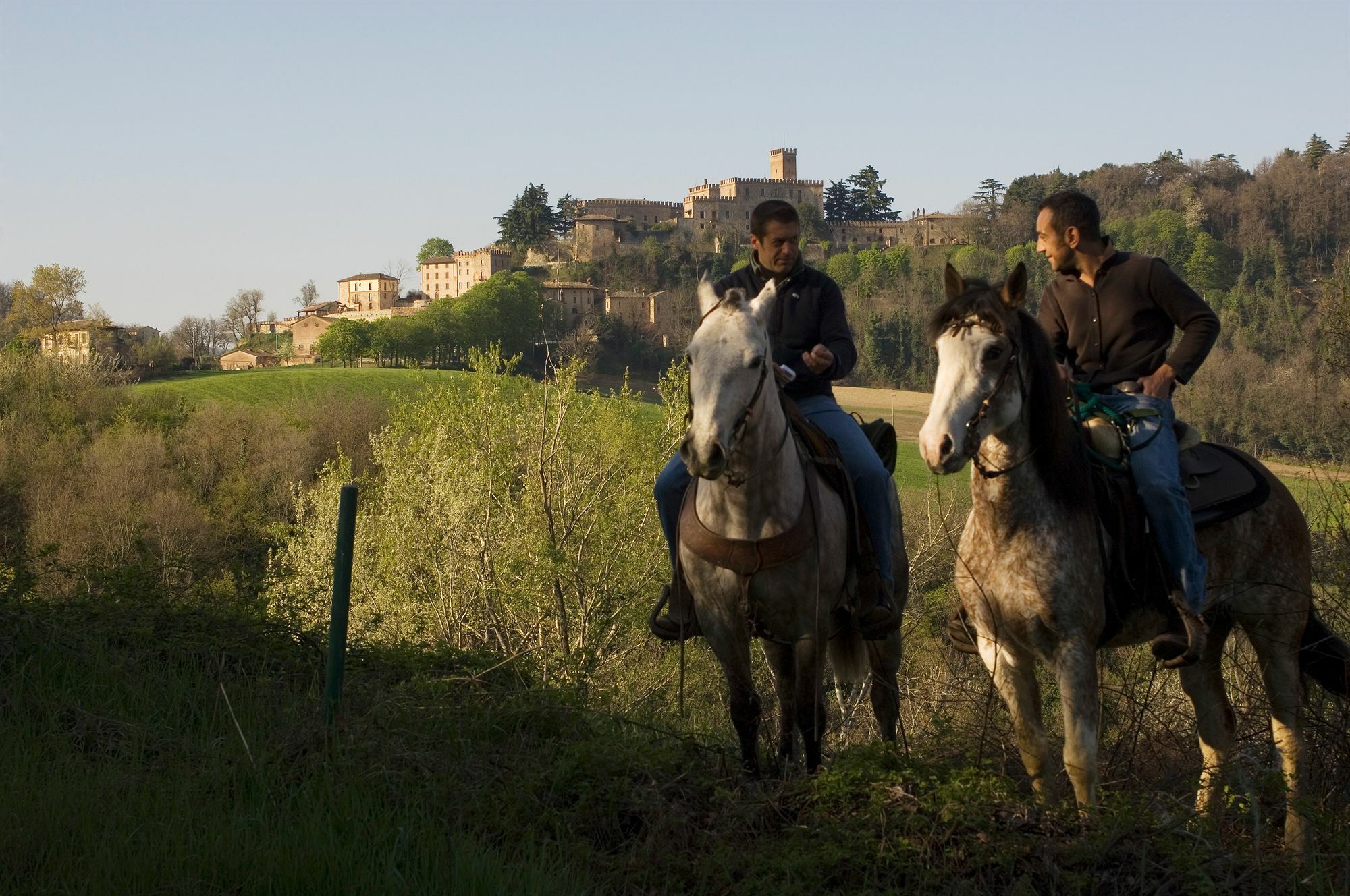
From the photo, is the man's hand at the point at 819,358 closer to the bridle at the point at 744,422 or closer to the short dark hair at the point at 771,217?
the bridle at the point at 744,422

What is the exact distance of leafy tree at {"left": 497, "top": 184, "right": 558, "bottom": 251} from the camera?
17250cm

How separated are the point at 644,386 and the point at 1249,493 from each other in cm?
10480

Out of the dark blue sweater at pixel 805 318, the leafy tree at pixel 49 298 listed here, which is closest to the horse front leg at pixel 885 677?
the dark blue sweater at pixel 805 318

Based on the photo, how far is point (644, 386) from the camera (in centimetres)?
11000

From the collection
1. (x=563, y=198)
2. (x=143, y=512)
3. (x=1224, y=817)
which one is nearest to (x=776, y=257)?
(x=1224, y=817)

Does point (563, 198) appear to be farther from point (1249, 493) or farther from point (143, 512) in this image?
point (1249, 493)

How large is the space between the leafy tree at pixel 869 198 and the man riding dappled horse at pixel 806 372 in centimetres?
18623

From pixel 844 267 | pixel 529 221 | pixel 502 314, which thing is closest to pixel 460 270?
pixel 529 221

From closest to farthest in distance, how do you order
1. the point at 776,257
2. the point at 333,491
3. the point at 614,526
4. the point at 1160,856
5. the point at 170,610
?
the point at 1160,856 < the point at 776,257 < the point at 170,610 < the point at 614,526 < the point at 333,491

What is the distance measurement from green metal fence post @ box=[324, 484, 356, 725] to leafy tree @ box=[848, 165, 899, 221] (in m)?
187

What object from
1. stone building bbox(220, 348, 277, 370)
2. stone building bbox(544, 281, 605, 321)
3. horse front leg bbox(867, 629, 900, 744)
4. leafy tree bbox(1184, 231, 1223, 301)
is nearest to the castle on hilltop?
stone building bbox(544, 281, 605, 321)

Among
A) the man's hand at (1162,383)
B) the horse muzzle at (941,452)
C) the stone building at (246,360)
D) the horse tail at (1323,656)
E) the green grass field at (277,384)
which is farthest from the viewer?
the stone building at (246,360)

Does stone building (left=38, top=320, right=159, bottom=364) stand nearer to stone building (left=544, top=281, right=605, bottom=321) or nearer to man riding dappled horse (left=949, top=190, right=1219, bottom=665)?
man riding dappled horse (left=949, top=190, right=1219, bottom=665)

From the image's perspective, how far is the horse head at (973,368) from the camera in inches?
178
